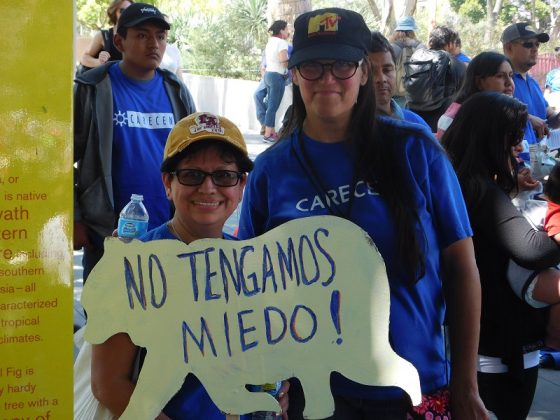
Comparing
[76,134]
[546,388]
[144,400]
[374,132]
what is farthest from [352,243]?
[546,388]

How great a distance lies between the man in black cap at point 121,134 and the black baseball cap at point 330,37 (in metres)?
1.61

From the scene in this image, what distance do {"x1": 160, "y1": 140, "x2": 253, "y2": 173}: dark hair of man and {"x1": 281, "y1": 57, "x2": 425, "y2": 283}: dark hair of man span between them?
312 millimetres

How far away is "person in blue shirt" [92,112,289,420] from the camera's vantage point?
6.06 ft

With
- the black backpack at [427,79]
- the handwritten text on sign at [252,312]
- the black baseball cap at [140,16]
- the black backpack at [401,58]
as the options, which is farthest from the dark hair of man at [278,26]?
the handwritten text on sign at [252,312]

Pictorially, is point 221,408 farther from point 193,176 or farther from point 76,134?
point 76,134

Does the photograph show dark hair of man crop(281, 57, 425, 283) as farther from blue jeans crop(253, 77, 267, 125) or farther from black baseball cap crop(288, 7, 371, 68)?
blue jeans crop(253, 77, 267, 125)

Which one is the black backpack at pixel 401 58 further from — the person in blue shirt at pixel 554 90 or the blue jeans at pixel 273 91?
the blue jeans at pixel 273 91

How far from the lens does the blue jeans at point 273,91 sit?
452 inches

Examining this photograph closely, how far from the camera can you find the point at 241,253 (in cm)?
180

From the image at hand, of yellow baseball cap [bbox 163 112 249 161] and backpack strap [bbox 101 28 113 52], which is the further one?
backpack strap [bbox 101 28 113 52]

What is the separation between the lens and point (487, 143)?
9.62 feet

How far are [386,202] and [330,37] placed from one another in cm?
45

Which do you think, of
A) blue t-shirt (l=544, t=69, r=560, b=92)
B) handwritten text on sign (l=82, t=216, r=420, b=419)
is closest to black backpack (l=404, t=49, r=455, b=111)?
blue t-shirt (l=544, t=69, r=560, b=92)

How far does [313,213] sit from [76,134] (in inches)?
71.9
